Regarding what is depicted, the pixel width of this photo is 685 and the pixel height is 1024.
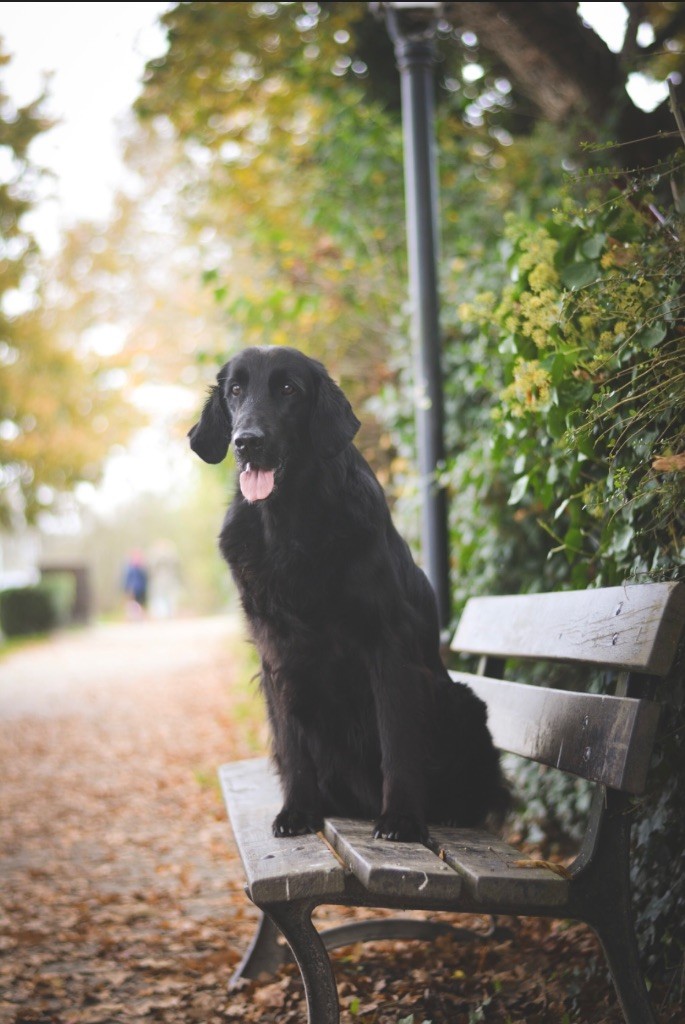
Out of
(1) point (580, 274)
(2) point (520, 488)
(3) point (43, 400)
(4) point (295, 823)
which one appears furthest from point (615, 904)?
(3) point (43, 400)

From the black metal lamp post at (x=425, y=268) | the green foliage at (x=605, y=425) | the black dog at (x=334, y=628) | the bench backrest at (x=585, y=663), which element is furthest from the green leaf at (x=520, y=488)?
the black metal lamp post at (x=425, y=268)

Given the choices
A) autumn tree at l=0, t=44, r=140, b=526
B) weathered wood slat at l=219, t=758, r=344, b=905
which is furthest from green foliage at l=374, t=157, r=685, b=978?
autumn tree at l=0, t=44, r=140, b=526

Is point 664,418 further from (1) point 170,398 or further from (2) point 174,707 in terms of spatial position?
(1) point 170,398

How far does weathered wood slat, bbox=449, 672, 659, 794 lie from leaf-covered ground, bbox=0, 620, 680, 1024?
65cm

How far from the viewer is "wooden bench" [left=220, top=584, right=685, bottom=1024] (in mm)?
1934

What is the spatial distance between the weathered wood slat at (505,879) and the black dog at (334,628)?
229 millimetres

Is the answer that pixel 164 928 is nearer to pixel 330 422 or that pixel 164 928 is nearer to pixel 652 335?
pixel 330 422

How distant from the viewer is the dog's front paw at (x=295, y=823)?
2.58 meters

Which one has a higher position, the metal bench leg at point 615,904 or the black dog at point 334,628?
the black dog at point 334,628

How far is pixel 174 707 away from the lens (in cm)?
999

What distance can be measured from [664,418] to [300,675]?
→ 1193 mm

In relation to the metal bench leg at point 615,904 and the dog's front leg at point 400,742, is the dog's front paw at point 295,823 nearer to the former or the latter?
the dog's front leg at point 400,742

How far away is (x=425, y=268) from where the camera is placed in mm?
4348

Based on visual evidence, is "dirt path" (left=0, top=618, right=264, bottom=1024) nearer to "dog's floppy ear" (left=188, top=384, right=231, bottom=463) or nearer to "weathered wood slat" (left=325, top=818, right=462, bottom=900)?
"weathered wood slat" (left=325, top=818, right=462, bottom=900)
